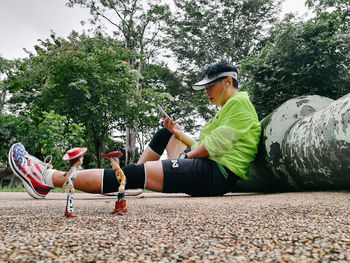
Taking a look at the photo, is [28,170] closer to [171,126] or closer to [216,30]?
[171,126]

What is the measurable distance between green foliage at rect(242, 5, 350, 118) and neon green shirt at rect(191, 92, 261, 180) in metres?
3.34

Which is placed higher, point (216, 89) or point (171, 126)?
point (216, 89)

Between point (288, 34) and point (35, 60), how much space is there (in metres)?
6.49

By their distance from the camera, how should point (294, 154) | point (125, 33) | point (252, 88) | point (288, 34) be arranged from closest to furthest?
point (294, 154), point (288, 34), point (252, 88), point (125, 33)

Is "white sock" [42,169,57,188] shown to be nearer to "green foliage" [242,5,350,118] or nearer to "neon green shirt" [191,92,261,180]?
"neon green shirt" [191,92,261,180]

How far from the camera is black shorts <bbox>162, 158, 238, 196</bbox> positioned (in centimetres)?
208

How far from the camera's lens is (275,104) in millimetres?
5547

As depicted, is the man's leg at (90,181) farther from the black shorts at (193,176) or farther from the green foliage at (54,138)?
Answer: the green foliage at (54,138)

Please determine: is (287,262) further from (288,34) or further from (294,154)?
(288,34)

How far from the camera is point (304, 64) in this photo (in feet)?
17.0

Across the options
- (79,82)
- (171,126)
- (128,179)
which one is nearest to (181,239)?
(128,179)

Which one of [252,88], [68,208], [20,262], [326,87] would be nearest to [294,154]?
[68,208]

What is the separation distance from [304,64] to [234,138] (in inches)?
149

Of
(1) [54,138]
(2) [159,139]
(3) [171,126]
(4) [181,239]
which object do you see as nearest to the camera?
(4) [181,239]
